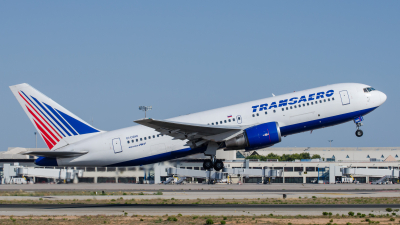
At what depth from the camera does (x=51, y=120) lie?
4244cm

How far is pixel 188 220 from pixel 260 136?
10.0 metres

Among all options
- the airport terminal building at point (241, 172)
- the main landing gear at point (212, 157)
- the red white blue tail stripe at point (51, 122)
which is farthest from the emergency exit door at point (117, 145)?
the airport terminal building at point (241, 172)

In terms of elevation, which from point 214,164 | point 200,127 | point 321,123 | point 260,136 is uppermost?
point 321,123

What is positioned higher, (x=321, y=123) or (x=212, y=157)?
(x=321, y=123)

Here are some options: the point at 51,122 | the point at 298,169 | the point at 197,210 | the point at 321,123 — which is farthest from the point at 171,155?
the point at 298,169

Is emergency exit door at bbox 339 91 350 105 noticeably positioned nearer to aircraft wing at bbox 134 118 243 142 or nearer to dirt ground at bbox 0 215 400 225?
aircraft wing at bbox 134 118 243 142

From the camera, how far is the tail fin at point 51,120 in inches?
1662

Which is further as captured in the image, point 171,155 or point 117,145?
point 117,145

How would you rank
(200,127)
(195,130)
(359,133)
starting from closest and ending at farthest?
1. (200,127)
2. (195,130)
3. (359,133)

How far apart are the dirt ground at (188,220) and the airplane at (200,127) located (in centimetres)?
745

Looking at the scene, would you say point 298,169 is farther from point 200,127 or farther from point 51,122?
point 51,122

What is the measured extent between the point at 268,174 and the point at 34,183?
42.1m

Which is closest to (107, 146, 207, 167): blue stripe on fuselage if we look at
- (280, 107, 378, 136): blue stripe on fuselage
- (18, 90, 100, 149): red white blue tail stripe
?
(18, 90, 100, 149): red white blue tail stripe

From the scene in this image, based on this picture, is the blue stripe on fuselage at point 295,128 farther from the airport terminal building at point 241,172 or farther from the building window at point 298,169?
the building window at point 298,169
